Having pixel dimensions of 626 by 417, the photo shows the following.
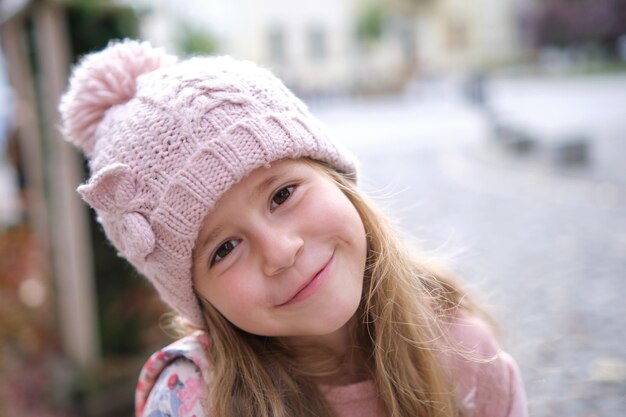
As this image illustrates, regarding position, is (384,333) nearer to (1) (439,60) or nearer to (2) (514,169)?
(2) (514,169)

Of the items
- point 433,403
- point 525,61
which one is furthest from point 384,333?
point 525,61

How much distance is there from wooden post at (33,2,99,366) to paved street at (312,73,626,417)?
6.07 feet

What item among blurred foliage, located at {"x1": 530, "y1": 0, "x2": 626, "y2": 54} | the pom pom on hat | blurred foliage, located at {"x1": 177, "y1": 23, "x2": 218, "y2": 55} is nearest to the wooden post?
the pom pom on hat

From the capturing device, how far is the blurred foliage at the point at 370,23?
35.6 m

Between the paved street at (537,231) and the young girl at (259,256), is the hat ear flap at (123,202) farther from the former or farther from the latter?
the paved street at (537,231)

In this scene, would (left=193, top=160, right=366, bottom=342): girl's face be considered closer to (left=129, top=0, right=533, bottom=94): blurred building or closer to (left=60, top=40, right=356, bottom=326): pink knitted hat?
(left=60, top=40, right=356, bottom=326): pink knitted hat

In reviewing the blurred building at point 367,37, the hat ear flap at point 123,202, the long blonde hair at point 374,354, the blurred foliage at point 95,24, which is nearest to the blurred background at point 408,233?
the blurred foliage at point 95,24

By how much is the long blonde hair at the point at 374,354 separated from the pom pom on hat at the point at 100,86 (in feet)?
2.01

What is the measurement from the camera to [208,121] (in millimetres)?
1540

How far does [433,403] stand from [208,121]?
0.96 m

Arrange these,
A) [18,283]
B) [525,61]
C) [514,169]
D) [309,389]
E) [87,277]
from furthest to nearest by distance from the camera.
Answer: [525,61] → [514,169] → [18,283] → [87,277] → [309,389]

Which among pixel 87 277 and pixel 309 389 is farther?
pixel 87 277

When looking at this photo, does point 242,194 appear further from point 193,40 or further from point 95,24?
point 193,40

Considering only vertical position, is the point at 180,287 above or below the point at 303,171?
below
